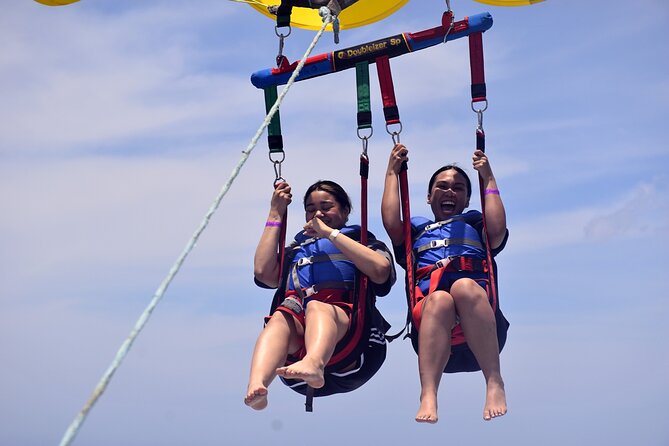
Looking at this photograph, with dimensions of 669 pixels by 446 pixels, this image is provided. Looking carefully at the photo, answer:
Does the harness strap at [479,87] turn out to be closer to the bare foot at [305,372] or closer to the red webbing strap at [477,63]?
the red webbing strap at [477,63]

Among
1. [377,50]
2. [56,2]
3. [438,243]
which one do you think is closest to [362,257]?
[438,243]

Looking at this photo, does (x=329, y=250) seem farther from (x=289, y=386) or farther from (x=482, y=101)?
(x=482, y=101)

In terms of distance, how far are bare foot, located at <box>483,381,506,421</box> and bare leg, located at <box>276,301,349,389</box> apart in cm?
86

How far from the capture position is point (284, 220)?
5512 mm

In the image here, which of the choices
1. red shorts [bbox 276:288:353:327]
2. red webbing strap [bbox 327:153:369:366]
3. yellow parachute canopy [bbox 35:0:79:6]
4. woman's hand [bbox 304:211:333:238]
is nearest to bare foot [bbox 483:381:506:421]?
red webbing strap [bbox 327:153:369:366]

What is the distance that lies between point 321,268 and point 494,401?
125cm

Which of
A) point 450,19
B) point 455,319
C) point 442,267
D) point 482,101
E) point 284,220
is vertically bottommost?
point 455,319

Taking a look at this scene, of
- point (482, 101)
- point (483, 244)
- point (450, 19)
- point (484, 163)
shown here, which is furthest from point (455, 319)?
point (450, 19)

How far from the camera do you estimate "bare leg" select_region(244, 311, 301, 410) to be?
15.4 feet

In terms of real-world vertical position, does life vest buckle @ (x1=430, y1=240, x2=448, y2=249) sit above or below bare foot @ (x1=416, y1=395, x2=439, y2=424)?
above

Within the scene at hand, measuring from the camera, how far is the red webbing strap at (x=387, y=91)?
547cm

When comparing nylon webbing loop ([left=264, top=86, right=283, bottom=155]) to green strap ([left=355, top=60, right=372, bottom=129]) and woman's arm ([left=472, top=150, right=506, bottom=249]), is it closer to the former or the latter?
green strap ([left=355, top=60, right=372, bottom=129])

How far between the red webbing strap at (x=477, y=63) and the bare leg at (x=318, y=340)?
150 centimetres

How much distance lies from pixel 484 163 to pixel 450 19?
0.88 metres
